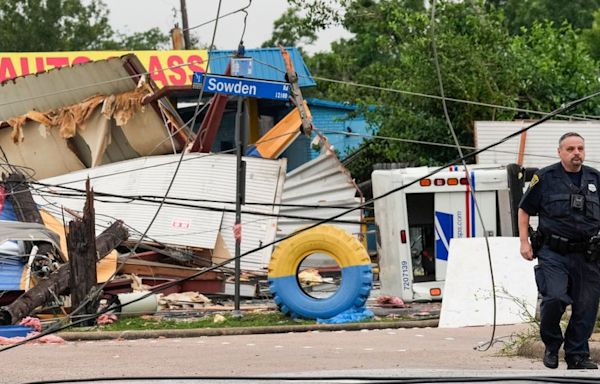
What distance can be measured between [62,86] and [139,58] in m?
6.15

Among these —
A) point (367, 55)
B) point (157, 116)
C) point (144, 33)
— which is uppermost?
point (144, 33)

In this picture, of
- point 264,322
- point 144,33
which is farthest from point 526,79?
point 144,33

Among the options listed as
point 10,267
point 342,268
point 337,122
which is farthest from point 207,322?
point 337,122

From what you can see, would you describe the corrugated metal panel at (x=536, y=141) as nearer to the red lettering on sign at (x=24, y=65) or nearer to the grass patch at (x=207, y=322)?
the grass patch at (x=207, y=322)

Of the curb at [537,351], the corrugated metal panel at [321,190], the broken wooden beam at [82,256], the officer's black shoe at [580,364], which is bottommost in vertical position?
the curb at [537,351]

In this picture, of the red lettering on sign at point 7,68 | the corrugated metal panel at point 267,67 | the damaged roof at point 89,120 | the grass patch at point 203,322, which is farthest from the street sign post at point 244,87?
the red lettering on sign at point 7,68

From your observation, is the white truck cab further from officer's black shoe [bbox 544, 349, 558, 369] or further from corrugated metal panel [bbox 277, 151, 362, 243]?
officer's black shoe [bbox 544, 349, 558, 369]

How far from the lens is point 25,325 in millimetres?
16969

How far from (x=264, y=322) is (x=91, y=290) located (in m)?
2.45

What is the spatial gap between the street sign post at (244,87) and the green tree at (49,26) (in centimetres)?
4311

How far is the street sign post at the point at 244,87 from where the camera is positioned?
1653 cm

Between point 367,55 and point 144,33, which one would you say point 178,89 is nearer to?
point 367,55

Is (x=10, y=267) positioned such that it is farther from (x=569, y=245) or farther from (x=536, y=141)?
(x=569, y=245)

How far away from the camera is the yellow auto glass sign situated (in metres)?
34.1
